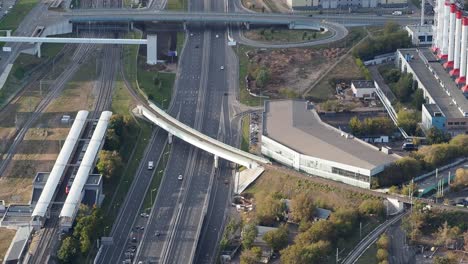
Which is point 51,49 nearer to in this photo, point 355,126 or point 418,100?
point 355,126

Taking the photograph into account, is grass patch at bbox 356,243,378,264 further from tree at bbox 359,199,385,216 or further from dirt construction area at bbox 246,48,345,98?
dirt construction area at bbox 246,48,345,98

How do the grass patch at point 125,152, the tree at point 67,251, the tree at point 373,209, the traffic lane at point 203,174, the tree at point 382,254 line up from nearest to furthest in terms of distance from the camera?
1. the tree at point 382,254
2. the tree at point 67,251
3. the traffic lane at point 203,174
4. the tree at point 373,209
5. the grass patch at point 125,152

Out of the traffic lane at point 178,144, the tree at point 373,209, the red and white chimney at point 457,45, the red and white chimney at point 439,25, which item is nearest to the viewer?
the tree at point 373,209

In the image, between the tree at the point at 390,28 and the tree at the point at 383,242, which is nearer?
the tree at the point at 383,242

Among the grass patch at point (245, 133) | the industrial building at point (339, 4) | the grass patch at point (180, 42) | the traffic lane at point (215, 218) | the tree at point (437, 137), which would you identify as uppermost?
the industrial building at point (339, 4)

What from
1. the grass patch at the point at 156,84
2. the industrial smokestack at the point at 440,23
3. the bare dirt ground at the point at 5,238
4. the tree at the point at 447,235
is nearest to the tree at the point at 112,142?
the grass patch at the point at 156,84

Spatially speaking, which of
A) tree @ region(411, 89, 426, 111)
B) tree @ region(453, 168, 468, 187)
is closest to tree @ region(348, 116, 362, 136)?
tree @ region(411, 89, 426, 111)

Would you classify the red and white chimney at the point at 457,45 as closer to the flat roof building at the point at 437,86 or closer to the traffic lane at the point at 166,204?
the flat roof building at the point at 437,86
